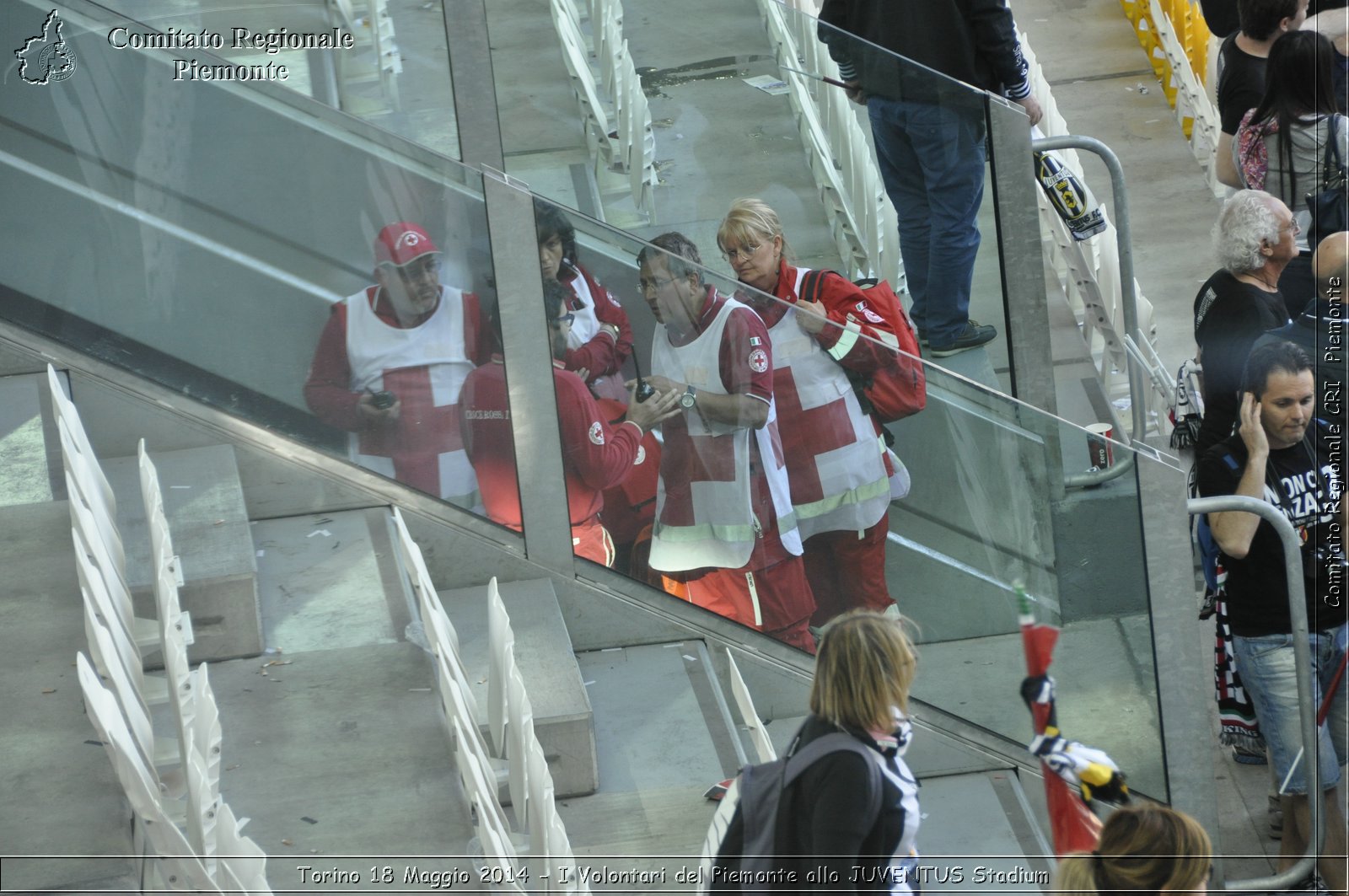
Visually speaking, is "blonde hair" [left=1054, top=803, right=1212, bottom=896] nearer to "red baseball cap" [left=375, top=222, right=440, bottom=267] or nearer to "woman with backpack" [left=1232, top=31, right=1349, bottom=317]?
"red baseball cap" [left=375, top=222, right=440, bottom=267]

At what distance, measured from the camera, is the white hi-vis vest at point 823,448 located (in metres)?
4.33

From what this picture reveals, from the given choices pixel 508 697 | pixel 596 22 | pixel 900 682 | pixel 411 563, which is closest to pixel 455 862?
pixel 508 697

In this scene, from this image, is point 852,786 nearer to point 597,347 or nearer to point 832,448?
point 832,448

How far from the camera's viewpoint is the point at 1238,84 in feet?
19.8

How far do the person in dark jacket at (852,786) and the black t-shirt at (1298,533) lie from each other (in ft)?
5.98

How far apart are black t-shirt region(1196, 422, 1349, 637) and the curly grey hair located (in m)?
0.68

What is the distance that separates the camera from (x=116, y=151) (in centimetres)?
457

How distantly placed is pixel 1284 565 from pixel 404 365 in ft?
8.68

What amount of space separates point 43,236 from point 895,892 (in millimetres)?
3107

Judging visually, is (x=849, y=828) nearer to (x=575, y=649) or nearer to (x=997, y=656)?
(x=997, y=656)

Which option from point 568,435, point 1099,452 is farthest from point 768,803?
point 1099,452

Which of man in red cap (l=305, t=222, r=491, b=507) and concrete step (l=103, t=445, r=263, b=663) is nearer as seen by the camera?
man in red cap (l=305, t=222, r=491, b=507)

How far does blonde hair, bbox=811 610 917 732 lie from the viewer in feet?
10.5

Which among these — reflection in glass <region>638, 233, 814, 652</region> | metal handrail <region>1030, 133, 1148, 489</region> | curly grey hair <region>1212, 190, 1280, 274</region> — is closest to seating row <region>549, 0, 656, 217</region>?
metal handrail <region>1030, 133, 1148, 489</region>
